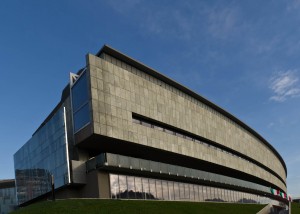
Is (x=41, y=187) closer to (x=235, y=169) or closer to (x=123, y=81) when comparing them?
(x=123, y=81)

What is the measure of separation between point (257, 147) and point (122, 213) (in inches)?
2482

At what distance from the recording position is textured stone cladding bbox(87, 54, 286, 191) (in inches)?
1515

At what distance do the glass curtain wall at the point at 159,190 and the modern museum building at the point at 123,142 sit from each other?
4.1 inches

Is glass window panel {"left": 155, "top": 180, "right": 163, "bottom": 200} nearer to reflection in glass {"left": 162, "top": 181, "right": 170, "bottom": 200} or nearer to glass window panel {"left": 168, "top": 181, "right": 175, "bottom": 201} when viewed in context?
reflection in glass {"left": 162, "top": 181, "right": 170, "bottom": 200}

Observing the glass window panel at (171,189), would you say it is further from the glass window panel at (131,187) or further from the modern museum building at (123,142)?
the glass window panel at (131,187)

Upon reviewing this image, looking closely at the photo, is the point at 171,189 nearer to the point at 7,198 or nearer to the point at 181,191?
the point at 181,191

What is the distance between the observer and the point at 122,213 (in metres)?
29.0

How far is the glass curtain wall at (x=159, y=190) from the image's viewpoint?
39.1 m

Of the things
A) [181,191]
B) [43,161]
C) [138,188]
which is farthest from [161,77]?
[43,161]

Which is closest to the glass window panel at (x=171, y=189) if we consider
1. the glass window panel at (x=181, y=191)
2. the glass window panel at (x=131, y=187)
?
the glass window panel at (x=181, y=191)

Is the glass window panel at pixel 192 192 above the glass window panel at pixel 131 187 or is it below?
below

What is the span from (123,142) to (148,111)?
5908 mm

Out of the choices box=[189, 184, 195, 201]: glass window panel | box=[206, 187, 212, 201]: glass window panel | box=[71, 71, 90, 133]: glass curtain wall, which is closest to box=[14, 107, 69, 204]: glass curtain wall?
box=[71, 71, 90, 133]: glass curtain wall

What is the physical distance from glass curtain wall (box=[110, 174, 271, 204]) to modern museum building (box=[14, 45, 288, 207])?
→ 10 cm
